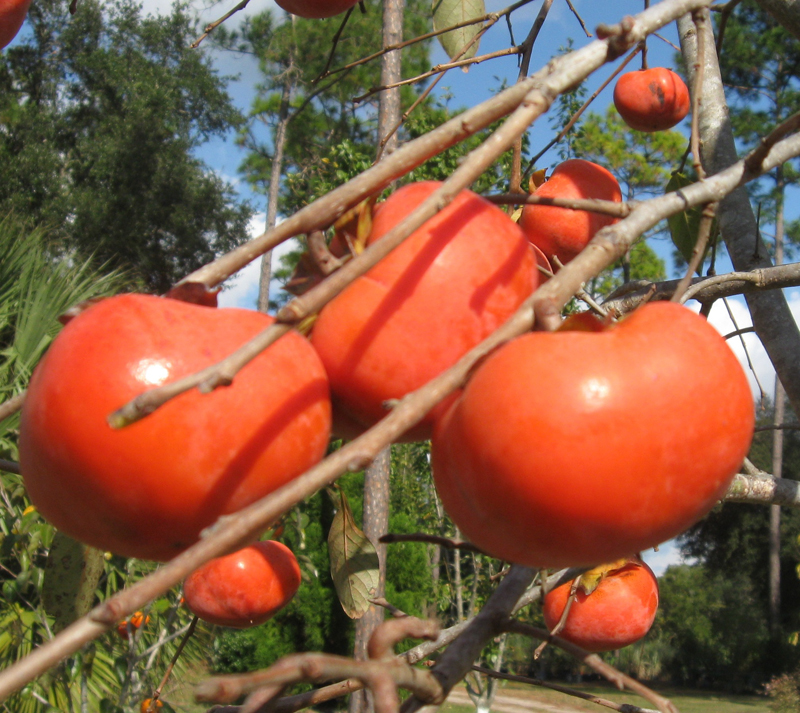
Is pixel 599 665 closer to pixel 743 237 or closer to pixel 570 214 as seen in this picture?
pixel 570 214

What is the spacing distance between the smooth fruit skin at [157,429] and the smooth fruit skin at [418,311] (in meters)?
0.04

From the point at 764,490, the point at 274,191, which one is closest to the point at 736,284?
the point at 764,490

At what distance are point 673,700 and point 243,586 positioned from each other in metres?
15.9

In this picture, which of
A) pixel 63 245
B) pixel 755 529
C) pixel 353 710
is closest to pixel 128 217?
pixel 63 245

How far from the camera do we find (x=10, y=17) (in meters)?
0.91

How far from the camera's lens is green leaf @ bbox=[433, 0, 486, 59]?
1416 mm

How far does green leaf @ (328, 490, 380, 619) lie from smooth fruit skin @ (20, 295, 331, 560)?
0.65 m

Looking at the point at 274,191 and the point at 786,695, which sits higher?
the point at 274,191

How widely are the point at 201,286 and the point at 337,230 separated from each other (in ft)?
0.42

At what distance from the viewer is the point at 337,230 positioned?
619 millimetres

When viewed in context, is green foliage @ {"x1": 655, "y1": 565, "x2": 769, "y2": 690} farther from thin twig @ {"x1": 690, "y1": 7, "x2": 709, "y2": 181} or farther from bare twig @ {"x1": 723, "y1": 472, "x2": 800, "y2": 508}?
thin twig @ {"x1": 690, "y1": 7, "x2": 709, "y2": 181}

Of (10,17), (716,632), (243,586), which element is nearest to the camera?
(10,17)

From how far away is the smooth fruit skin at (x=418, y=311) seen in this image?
0.56 meters

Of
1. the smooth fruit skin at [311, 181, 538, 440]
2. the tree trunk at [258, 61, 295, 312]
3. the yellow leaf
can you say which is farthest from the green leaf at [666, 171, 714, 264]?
the tree trunk at [258, 61, 295, 312]
